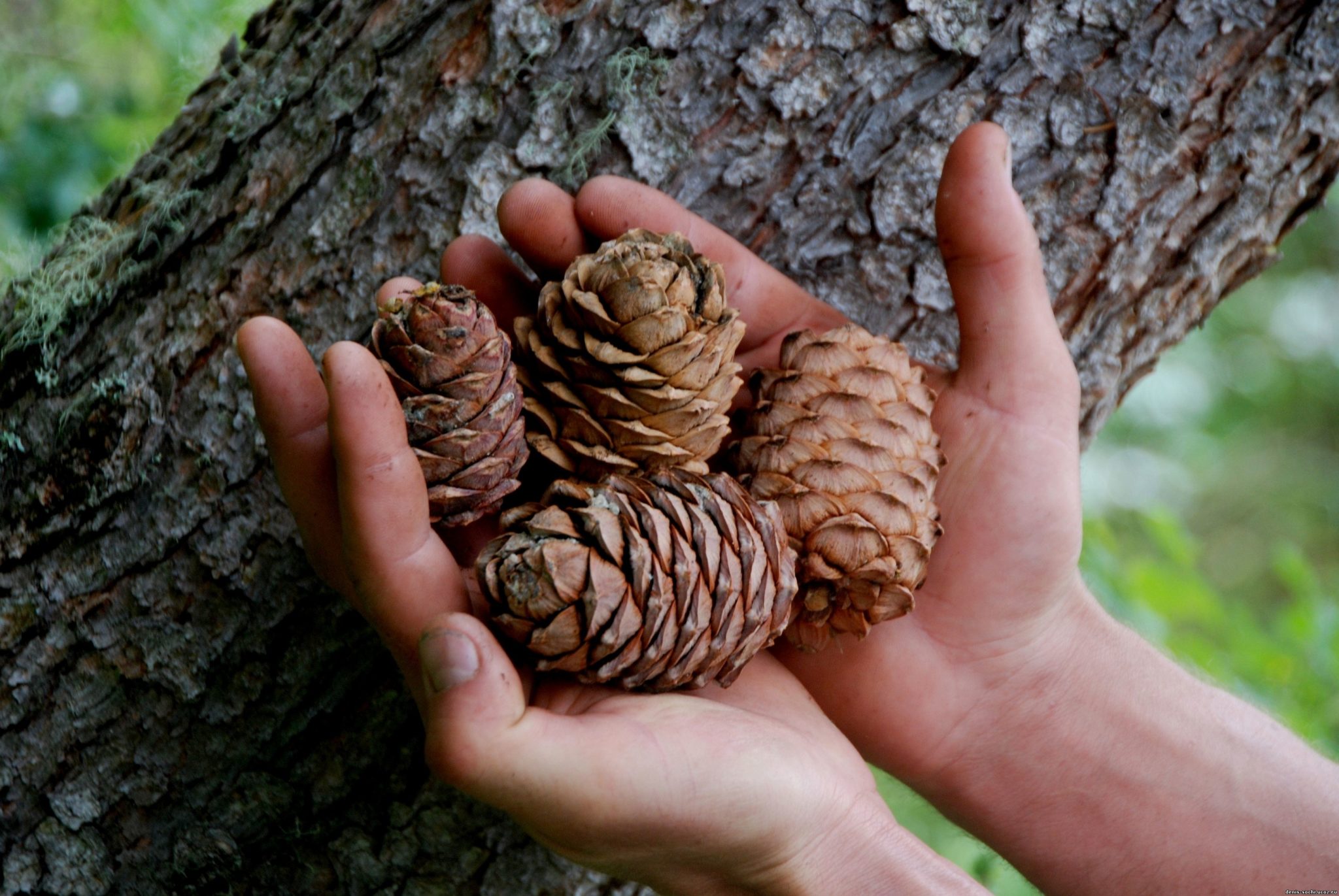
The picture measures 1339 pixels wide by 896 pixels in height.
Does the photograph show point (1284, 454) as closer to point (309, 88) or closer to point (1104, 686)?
point (1104, 686)

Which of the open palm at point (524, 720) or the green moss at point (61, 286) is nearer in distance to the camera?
the open palm at point (524, 720)

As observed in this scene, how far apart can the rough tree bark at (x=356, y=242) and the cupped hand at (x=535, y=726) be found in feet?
1.21

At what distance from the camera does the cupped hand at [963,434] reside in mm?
1445

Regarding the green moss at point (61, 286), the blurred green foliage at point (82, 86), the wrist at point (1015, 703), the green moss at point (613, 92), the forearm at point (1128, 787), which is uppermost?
the blurred green foliage at point (82, 86)

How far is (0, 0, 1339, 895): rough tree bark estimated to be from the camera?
1.47 m

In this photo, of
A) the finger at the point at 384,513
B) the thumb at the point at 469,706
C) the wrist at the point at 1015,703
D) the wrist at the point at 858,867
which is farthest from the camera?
the wrist at the point at 1015,703

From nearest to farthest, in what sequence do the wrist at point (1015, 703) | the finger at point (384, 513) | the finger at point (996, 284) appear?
the finger at point (384, 513)
the finger at point (996, 284)
the wrist at point (1015, 703)

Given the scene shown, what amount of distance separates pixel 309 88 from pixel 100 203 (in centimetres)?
49

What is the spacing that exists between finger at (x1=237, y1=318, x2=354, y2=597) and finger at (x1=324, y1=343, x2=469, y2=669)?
0.29 ft

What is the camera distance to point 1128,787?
164 centimetres

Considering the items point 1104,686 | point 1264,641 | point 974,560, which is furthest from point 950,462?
point 1264,641

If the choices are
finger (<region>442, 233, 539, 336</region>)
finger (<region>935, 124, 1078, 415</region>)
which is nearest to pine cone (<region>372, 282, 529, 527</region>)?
finger (<region>442, 233, 539, 336</region>)

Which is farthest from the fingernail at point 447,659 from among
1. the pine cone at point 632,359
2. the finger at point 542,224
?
the finger at point 542,224

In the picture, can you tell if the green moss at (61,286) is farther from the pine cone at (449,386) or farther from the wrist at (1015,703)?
the wrist at (1015,703)
